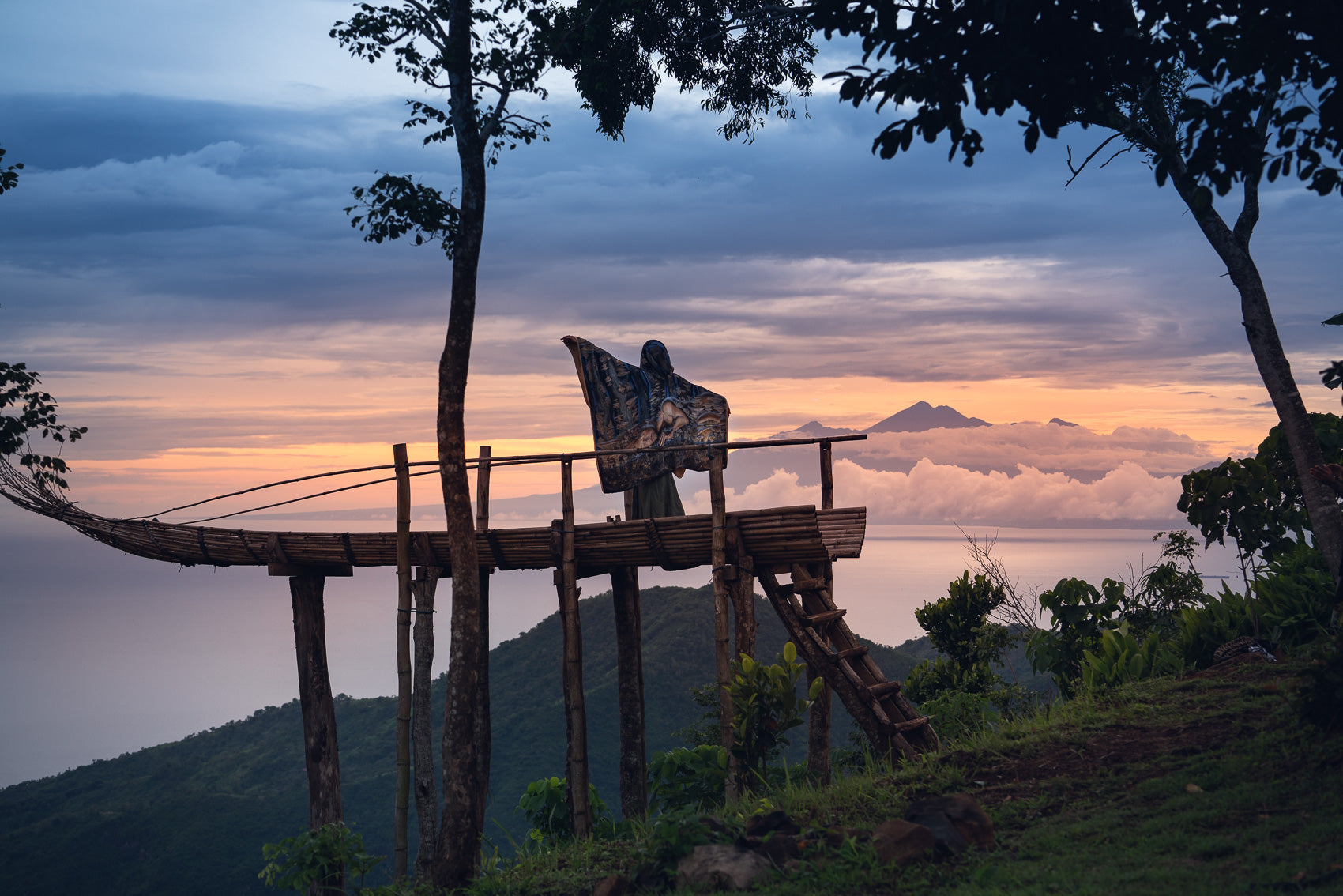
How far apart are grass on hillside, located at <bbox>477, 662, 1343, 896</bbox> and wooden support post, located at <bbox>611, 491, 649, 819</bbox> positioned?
16.3 ft

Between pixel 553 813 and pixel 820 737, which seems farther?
pixel 820 737

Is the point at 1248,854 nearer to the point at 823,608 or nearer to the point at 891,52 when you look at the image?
the point at 823,608

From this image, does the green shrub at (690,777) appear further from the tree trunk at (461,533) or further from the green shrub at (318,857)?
the green shrub at (318,857)

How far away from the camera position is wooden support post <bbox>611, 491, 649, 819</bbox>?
1412cm

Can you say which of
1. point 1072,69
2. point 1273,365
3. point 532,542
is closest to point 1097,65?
A: point 1072,69

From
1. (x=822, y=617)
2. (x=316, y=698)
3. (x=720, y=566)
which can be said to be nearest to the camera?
(x=822, y=617)

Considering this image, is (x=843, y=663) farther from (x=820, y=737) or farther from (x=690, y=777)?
(x=820, y=737)

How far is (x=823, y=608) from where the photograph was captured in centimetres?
1071

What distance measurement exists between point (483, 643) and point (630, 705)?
2847 mm

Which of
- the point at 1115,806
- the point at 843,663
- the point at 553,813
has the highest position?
the point at 843,663

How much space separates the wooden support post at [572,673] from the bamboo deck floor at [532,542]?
0.70ft

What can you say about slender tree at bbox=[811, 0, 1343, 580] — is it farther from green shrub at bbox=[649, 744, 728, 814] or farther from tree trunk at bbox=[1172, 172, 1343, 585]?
green shrub at bbox=[649, 744, 728, 814]

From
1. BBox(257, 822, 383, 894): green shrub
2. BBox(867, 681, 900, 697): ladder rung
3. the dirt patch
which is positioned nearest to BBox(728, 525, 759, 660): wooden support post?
BBox(867, 681, 900, 697): ladder rung

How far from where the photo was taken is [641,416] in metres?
11.9
